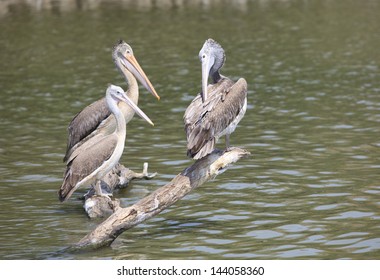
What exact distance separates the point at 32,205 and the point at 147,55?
47.4 feet

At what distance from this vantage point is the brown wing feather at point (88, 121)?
1577 cm

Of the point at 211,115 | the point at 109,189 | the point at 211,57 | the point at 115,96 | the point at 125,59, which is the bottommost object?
the point at 109,189

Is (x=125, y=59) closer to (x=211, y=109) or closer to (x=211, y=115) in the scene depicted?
(x=211, y=109)

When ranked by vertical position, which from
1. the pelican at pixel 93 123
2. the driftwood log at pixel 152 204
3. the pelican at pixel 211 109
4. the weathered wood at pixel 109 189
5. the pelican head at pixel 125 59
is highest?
the pelican head at pixel 125 59

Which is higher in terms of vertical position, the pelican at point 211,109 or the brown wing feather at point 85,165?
the pelican at point 211,109

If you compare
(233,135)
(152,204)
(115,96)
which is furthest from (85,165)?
(233,135)

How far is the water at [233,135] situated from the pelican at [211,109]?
1282 millimetres

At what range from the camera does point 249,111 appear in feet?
72.2

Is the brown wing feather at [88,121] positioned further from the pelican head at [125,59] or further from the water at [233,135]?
the water at [233,135]

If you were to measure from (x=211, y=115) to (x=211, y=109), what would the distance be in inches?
5.9

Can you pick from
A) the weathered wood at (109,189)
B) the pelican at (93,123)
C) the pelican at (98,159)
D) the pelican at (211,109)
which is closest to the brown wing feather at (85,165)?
the pelican at (98,159)

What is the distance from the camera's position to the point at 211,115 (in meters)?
13.6
